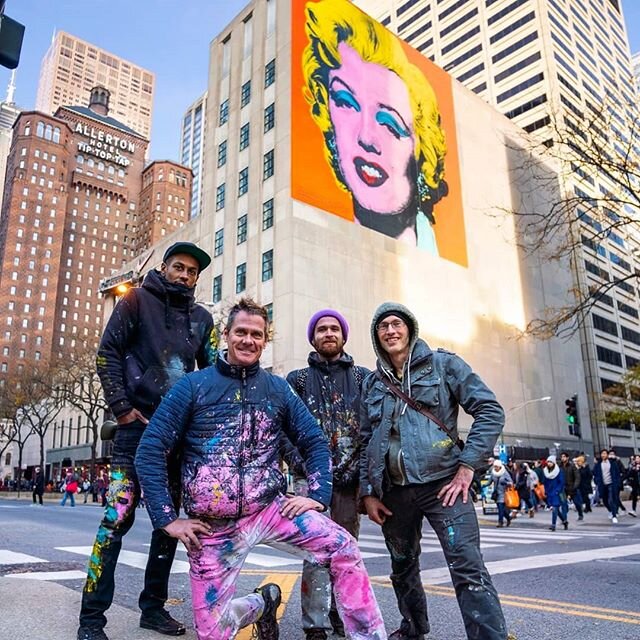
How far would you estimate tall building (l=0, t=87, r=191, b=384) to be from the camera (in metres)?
117

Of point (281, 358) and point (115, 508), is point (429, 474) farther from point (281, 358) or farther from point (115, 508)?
point (281, 358)

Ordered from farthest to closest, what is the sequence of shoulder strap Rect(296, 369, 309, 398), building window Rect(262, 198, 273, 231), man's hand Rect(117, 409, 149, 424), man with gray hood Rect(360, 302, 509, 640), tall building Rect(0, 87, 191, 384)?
1. tall building Rect(0, 87, 191, 384)
2. building window Rect(262, 198, 273, 231)
3. shoulder strap Rect(296, 369, 309, 398)
4. man's hand Rect(117, 409, 149, 424)
5. man with gray hood Rect(360, 302, 509, 640)

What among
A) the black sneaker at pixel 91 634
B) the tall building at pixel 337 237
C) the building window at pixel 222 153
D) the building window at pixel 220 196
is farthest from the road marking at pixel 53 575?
the building window at pixel 222 153

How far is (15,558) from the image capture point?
7.19 metres

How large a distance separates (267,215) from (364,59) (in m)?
16.0

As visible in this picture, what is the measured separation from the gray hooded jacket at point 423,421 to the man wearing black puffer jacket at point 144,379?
123 cm

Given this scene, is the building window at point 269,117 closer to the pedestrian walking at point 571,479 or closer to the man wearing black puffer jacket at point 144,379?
the pedestrian walking at point 571,479

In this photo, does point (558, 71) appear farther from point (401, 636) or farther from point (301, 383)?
point (401, 636)

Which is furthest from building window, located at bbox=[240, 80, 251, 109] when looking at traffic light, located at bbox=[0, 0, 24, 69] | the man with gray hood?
the man with gray hood

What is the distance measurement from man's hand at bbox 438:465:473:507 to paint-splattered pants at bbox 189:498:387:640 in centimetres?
62

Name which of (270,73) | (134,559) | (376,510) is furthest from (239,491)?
(270,73)

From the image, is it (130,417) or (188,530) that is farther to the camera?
(130,417)

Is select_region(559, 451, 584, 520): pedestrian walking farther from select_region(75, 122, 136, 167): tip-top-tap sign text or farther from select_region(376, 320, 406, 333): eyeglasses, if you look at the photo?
select_region(75, 122, 136, 167): tip-top-tap sign text

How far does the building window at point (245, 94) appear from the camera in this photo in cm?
4775
